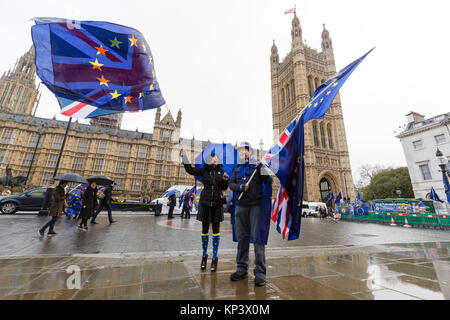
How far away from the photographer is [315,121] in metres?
39.1

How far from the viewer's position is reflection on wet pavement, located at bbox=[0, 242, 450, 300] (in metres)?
1.95

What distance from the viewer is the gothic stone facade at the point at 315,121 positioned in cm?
3694

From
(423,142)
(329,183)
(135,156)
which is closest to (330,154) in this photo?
(329,183)

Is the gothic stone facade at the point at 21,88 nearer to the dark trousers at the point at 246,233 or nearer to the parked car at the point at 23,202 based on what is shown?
the parked car at the point at 23,202

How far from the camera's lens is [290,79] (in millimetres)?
43562

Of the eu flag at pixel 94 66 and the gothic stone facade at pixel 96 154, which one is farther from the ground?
the gothic stone facade at pixel 96 154

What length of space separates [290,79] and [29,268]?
49.1 metres

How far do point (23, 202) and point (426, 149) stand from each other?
43549mm

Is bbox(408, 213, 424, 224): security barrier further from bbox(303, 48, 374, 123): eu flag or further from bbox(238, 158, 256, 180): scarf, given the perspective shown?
bbox(238, 158, 256, 180): scarf

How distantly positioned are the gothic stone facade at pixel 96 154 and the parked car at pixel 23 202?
23.1 m

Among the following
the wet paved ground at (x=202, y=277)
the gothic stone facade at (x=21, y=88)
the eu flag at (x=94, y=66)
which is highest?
the gothic stone facade at (x=21, y=88)

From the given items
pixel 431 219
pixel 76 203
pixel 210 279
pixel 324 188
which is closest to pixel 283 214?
pixel 210 279

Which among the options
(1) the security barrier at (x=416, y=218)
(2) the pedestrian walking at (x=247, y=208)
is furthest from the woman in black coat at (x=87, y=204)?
(1) the security barrier at (x=416, y=218)

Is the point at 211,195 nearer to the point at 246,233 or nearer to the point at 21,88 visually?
the point at 246,233
